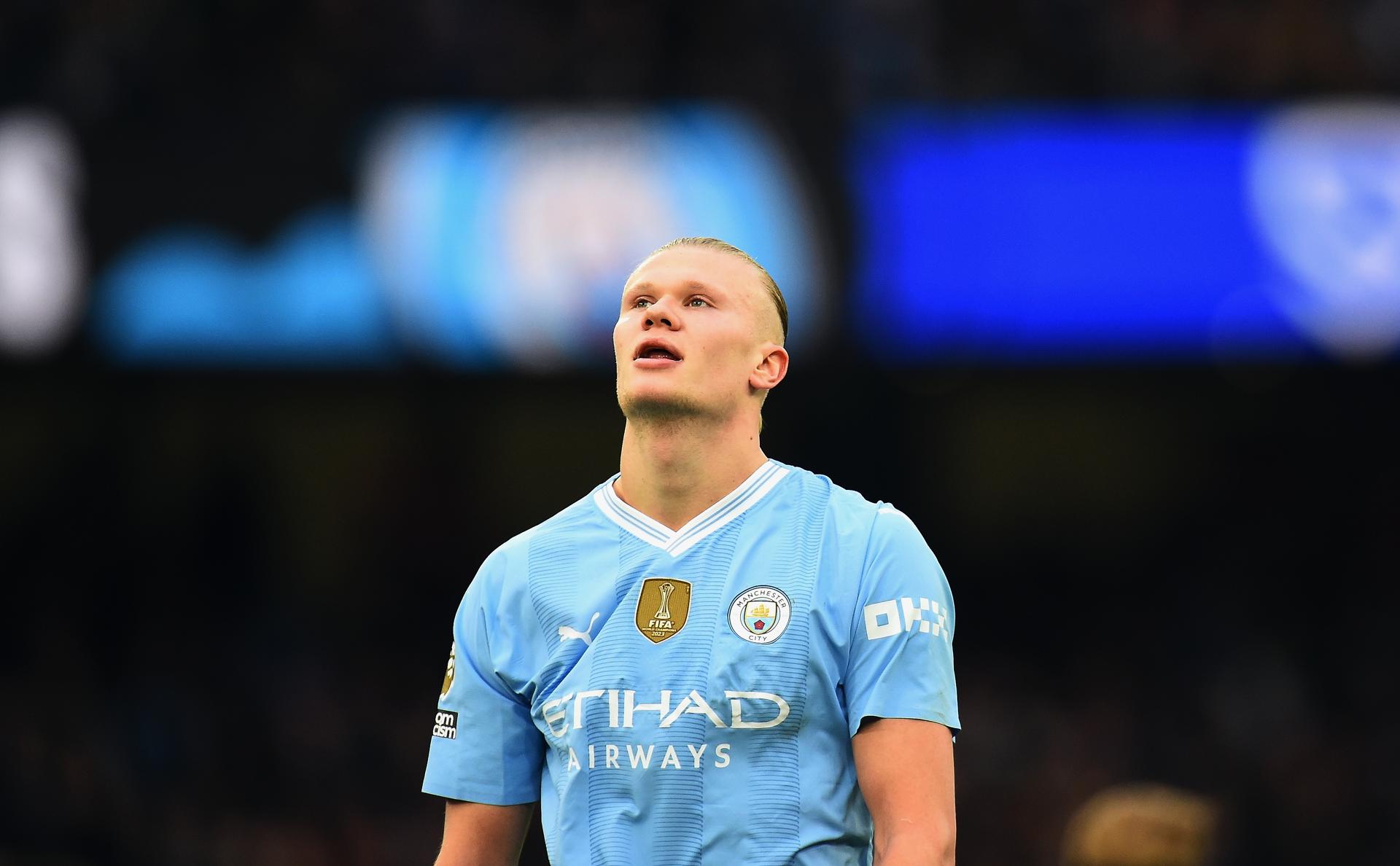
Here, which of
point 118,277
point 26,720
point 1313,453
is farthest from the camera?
point 1313,453

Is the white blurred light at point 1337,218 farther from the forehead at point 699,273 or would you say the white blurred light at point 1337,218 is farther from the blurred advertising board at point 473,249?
the forehead at point 699,273

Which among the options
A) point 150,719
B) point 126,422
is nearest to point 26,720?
point 150,719

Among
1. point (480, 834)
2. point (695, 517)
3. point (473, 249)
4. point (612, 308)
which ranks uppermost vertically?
point (473, 249)

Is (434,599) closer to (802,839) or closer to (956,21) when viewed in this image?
(956,21)

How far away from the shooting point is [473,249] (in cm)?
952

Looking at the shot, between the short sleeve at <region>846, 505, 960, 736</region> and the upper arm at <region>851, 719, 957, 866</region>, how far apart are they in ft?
0.07

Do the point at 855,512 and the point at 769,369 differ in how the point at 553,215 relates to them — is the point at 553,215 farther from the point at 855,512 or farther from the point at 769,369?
the point at 855,512

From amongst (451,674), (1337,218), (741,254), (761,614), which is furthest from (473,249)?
(761,614)

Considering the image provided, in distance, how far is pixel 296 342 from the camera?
973 cm

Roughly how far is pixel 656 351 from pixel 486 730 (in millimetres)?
690

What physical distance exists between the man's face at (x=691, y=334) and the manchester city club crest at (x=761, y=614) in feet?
1.10

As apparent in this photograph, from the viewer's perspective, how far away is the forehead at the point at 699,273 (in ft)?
10.4

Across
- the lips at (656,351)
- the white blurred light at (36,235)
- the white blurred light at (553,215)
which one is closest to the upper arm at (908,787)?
the lips at (656,351)

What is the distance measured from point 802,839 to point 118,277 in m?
7.72
